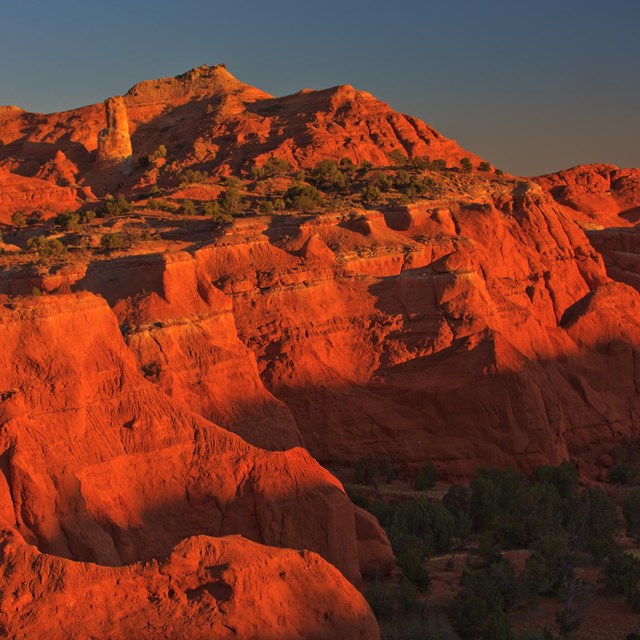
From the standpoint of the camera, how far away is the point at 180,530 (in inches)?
930

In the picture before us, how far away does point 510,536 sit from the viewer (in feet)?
106

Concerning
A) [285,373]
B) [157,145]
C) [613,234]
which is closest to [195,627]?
[285,373]

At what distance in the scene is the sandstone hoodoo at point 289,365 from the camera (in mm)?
18469

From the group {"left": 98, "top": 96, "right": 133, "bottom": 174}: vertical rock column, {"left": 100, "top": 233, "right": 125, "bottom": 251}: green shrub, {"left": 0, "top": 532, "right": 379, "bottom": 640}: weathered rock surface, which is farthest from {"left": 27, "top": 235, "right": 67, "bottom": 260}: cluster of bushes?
{"left": 0, "top": 532, "right": 379, "bottom": 640}: weathered rock surface

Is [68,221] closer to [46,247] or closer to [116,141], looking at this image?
[46,247]

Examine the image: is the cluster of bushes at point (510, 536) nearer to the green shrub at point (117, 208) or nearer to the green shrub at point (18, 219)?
the green shrub at point (117, 208)

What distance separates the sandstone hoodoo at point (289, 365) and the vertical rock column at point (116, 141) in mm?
188

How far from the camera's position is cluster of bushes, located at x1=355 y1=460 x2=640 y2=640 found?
2595 centimetres

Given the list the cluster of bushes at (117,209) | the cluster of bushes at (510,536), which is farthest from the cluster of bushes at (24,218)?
the cluster of bushes at (510,536)

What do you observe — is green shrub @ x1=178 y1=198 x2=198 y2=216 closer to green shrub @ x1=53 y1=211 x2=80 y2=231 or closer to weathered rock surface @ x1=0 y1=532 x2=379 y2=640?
green shrub @ x1=53 y1=211 x2=80 y2=231

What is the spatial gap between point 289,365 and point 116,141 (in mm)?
38345

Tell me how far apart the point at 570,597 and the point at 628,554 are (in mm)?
4055

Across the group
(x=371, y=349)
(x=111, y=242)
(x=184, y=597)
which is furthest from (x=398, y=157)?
(x=184, y=597)

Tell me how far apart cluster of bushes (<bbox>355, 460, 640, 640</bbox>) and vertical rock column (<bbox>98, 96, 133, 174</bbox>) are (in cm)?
4019
